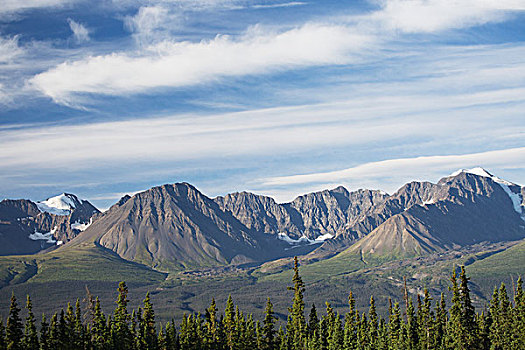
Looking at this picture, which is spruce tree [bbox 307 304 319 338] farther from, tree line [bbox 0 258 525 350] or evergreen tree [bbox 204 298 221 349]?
evergreen tree [bbox 204 298 221 349]

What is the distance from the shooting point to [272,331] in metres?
116

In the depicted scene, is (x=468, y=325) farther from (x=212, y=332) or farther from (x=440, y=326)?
(x=212, y=332)

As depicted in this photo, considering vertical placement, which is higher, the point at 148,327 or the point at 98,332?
the point at 98,332

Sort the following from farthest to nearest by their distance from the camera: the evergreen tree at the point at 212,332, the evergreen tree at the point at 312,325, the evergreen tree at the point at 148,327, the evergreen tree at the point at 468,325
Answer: the evergreen tree at the point at 312,325
the evergreen tree at the point at 212,332
the evergreen tree at the point at 148,327
the evergreen tree at the point at 468,325

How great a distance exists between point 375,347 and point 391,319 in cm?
852

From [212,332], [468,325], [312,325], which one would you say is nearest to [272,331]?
[212,332]

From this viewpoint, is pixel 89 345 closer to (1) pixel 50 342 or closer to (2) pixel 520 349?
(1) pixel 50 342

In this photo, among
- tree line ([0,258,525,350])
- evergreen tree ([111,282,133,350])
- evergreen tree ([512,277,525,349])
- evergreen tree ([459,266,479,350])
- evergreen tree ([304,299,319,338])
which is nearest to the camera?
tree line ([0,258,525,350])

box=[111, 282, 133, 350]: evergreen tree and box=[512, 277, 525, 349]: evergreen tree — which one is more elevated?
box=[111, 282, 133, 350]: evergreen tree

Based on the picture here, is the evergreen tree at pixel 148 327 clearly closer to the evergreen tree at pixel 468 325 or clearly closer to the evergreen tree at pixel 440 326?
the evergreen tree at pixel 468 325

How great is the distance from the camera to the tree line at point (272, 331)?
121 meters

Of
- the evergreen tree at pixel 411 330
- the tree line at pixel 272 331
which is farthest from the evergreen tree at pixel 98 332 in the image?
the evergreen tree at pixel 411 330

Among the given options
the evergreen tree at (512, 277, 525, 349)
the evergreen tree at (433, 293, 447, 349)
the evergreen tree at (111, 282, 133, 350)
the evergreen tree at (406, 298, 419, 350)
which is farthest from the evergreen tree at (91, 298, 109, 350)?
the evergreen tree at (512, 277, 525, 349)

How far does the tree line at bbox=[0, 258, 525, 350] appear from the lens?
121 metres
